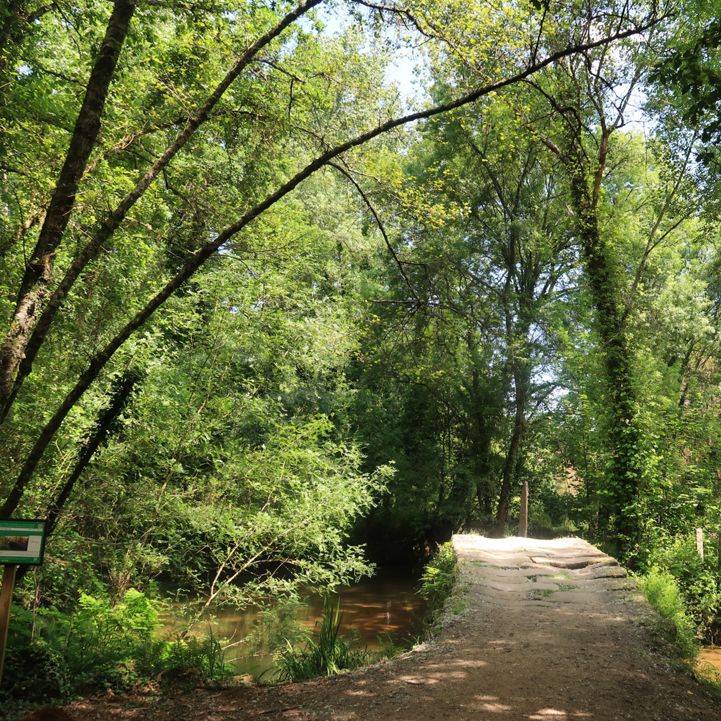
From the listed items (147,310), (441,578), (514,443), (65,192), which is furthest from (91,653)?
(514,443)

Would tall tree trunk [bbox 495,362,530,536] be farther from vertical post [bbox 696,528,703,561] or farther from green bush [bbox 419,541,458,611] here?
vertical post [bbox 696,528,703,561]

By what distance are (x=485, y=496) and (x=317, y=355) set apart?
12.9 metres

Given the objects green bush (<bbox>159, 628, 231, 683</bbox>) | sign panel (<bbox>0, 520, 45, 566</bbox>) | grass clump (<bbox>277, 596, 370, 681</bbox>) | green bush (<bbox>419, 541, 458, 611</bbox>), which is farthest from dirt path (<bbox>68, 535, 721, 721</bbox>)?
green bush (<bbox>419, 541, 458, 611</bbox>)

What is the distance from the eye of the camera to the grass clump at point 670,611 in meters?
5.95

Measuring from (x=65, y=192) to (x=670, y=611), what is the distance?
8.31 m

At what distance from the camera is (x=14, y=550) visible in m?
4.13

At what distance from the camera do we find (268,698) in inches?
186

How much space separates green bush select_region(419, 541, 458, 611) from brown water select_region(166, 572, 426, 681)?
1.72ft

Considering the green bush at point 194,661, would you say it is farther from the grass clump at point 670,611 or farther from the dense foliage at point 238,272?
the grass clump at point 670,611

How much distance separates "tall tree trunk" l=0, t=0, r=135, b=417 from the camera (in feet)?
15.6

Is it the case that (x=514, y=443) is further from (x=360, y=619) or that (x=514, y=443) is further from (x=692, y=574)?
(x=692, y=574)

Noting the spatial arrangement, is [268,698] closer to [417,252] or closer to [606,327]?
[606,327]

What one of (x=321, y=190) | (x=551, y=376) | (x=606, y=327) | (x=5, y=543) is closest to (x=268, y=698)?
(x=5, y=543)

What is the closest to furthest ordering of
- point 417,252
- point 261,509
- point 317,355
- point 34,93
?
1. point 34,93
2. point 261,509
3. point 317,355
4. point 417,252
